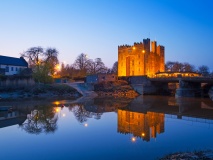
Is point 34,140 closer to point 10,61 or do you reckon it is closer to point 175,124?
point 175,124

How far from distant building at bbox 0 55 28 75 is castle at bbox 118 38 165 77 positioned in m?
30.9

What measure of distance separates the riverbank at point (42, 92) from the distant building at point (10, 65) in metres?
12.4

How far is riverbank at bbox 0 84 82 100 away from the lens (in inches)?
1900

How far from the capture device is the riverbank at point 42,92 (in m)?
48.2

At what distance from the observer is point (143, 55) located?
71000 mm

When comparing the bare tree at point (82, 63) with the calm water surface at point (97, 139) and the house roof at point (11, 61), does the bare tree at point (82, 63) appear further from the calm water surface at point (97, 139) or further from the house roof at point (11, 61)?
the calm water surface at point (97, 139)

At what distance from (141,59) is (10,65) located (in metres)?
37.9

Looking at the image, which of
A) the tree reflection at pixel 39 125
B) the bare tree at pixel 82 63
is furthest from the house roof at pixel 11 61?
the tree reflection at pixel 39 125

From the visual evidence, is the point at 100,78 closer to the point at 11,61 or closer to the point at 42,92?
the point at 42,92

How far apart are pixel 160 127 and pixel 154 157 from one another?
754cm

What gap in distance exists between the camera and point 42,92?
51188mm

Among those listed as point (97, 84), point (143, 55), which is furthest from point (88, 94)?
point (143, 55)

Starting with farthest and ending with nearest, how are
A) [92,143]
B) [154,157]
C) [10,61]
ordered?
[10,61] → [92,143] → [154,157]

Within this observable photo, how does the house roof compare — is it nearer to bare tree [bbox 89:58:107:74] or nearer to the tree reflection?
bare tree [bbox 89:58:107:74]
